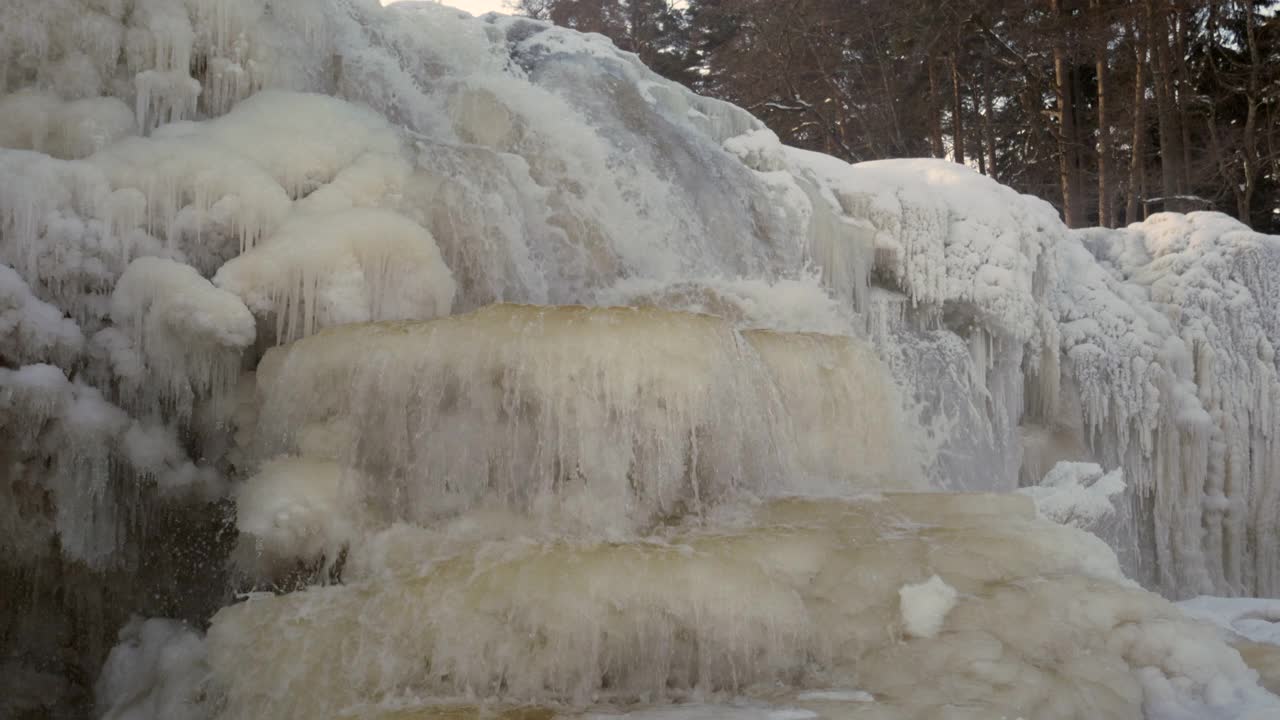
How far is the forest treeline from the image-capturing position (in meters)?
14.9

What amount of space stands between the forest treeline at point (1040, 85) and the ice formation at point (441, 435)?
388 inches

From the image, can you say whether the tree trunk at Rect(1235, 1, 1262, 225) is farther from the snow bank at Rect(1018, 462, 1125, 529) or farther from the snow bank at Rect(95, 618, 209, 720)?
the snow bank at Rect(95, 618, 209, 720)

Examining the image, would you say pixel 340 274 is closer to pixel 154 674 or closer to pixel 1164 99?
pixel 154 674

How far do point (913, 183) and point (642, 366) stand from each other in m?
5.02

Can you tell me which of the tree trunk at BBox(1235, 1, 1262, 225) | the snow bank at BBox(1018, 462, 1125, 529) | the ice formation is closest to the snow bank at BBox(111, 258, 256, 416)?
the ice formation

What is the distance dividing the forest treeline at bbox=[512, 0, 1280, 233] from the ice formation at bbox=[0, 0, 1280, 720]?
9.86 metres

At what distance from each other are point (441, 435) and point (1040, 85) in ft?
52.8

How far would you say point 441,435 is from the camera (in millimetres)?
4320

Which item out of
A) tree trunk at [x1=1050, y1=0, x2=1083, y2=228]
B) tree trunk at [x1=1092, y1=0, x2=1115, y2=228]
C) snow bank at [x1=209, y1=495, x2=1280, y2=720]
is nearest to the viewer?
snow bank at [x1=209, y1=495, x2=1280, y2=720]

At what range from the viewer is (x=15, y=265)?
4.42 metres

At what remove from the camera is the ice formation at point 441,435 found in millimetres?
3504

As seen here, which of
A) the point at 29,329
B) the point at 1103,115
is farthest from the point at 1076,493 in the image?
the point at 1103,115

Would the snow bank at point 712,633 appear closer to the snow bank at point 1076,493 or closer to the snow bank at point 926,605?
the snow bank at point 926,605

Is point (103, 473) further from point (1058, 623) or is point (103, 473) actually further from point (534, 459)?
point (1058, 623)
